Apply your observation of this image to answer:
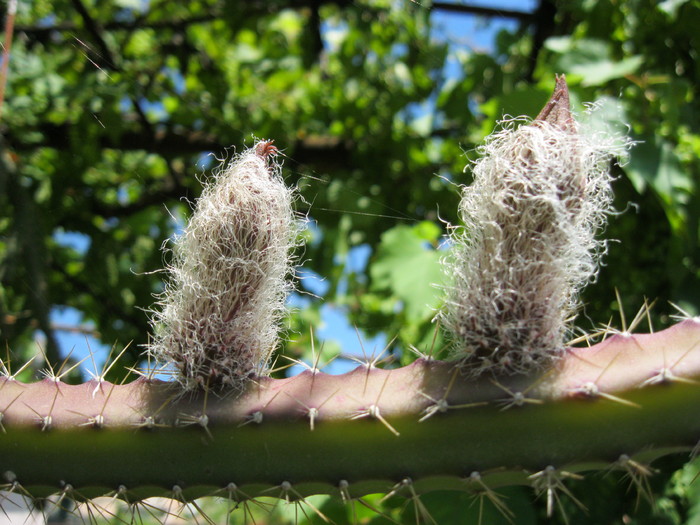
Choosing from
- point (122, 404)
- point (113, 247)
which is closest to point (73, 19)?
point (113, 247)

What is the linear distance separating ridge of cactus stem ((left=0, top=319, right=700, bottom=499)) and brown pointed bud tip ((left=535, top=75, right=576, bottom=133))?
27cm

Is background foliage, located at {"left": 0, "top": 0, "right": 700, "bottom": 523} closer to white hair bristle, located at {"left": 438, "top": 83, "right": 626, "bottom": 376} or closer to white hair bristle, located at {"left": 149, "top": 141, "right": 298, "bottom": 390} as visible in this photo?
white hair bristle, located at {"left": 149, "top": 141, "right": 298, "bottom": 390}

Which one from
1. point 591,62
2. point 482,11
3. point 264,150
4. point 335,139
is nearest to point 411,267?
point 591,62

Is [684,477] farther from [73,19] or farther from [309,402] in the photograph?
[73,19]

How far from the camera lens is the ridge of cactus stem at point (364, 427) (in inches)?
29.3

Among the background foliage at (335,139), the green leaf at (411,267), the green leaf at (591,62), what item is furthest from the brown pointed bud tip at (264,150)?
the green leaf at (591,62)

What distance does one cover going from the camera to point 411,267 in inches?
64.4

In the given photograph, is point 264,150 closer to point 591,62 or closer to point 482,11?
point 591,62

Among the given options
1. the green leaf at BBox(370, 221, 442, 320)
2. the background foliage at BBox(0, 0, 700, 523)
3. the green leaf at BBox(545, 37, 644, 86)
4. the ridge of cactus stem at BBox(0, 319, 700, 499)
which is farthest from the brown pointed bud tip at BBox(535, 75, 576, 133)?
the green leaf at BBox(545, 37, 644, 86)

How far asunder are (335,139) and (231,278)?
1860 mm

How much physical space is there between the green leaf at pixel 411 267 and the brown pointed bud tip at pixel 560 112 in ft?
2.33

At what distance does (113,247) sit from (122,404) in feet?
5.36

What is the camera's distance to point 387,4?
2885 mm

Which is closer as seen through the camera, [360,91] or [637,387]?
[637,387]
